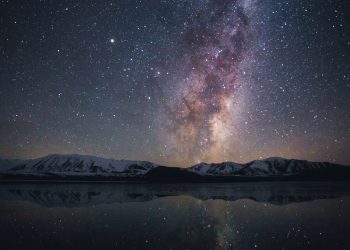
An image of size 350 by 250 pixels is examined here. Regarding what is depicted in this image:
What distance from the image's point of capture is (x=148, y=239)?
13.8 m

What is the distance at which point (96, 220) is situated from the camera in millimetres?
20016

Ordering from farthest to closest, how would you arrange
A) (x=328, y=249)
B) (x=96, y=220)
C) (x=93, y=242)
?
(x=96, y=220)
(x=93, y=242)
(x=328, y=249)

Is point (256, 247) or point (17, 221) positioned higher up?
point (256, 247)

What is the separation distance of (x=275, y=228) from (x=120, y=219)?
10.0 m

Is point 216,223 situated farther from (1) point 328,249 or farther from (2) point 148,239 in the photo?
(1) point 328,249

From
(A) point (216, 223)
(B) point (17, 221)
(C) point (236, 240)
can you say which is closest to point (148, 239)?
(C) point (236, 240)

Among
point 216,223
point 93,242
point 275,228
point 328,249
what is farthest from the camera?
point 216,223

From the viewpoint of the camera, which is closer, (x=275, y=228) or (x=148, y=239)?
(x=148, y=239)

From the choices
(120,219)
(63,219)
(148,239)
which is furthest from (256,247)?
(63,219)

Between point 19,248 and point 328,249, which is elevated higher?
point 328,249

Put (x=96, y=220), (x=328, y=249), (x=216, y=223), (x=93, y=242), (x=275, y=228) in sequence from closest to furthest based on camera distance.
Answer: (x=328, y=249) < (x=93, y=242) < (x=275, y=228) < (x=216, y=223) < (x=96, y=220)

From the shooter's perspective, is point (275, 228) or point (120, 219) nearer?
point (275, 228)

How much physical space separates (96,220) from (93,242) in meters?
7.18

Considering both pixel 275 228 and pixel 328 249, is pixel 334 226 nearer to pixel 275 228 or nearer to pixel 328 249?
pixel 275 228
